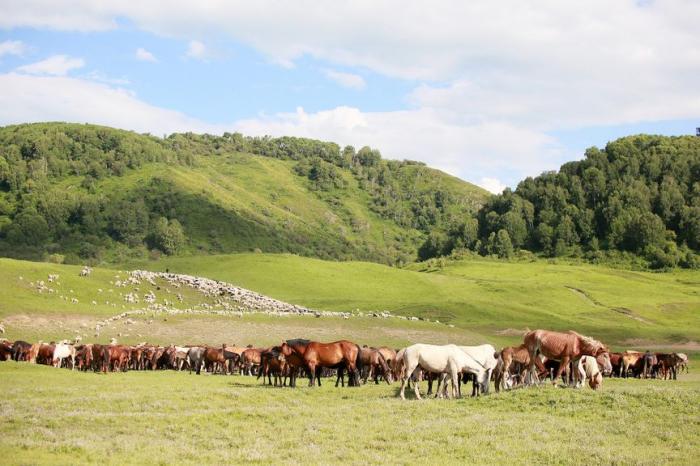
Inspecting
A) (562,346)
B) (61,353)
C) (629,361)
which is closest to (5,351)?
(61,353)

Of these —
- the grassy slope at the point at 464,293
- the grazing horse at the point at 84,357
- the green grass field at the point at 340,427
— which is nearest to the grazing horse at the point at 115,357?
the grazing horse at the point at 84,357

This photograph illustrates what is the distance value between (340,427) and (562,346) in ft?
33.3

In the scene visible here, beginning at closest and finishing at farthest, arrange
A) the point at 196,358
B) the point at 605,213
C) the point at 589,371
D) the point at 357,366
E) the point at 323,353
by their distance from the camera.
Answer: the point at 589,371
the point at 323,353
the point at 357,366
the point at 196,358
the point at 605,213

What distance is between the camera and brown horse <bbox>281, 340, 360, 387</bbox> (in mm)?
32688

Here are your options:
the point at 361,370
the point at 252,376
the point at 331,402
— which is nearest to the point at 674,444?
the point at 331,402

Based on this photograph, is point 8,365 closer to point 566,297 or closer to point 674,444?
point 674,444

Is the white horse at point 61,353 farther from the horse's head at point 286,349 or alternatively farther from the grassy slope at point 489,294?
the grassy slope at point 489,294

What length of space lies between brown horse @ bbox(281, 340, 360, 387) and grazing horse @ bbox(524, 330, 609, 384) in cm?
782

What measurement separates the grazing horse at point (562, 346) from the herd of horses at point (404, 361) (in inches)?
1.1

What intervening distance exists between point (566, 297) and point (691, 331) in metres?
30.5

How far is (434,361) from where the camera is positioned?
1118 inches

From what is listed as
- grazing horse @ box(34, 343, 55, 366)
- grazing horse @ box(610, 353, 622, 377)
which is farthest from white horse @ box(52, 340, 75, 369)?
grazing horse @ box(610, 353, 622, 377)

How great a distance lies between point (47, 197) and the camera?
19062 cm

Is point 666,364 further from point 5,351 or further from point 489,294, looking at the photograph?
point 489,294
